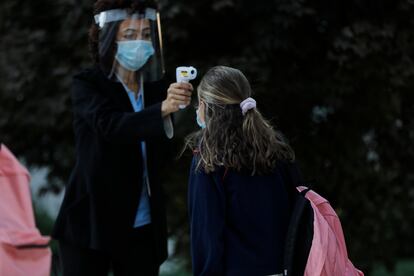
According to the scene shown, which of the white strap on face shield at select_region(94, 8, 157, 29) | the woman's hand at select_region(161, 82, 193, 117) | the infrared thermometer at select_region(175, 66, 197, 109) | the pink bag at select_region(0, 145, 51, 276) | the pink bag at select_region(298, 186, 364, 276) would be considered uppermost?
the white strap on face shield at select_region(94, 8, 157, 29)

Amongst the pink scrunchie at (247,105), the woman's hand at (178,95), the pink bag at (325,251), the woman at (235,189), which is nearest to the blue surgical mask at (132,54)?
the woman's hand at (178,95)

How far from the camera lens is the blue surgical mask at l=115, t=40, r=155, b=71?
171 inches

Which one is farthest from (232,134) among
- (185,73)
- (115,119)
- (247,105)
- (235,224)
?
(115,119)

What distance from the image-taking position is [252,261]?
3.42 metres

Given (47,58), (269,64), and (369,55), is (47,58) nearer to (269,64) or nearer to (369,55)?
(269,64)

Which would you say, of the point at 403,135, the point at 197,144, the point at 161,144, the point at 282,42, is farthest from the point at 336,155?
the point at 197,144

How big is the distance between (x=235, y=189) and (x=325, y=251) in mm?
387

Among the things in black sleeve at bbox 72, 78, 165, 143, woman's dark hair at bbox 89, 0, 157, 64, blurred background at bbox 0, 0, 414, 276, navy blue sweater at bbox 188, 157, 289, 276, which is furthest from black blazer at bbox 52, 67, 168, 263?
blurred background at bbox 0, 0, 414, 276

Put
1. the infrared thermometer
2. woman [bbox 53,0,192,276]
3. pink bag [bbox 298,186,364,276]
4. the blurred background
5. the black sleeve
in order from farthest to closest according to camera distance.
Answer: the blurred background
woman [bbox 53,0,192,276]
the black sleeve
the infrared thermometer
pink bag [bbox 298,186,364,276]

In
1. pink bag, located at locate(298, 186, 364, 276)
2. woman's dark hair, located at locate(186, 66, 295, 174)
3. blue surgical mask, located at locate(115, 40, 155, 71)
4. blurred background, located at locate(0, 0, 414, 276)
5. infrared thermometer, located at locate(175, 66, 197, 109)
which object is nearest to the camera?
pink bag, located at locate(298, 186, 364, 276)

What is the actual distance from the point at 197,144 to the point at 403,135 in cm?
273

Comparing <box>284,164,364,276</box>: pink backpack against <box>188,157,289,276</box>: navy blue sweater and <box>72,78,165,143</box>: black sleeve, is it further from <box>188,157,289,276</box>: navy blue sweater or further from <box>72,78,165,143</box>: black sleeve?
<box>72,78,165,143</box>: black sleeve

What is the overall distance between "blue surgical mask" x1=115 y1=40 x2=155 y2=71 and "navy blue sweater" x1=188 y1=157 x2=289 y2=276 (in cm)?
98

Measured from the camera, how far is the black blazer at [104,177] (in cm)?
418
